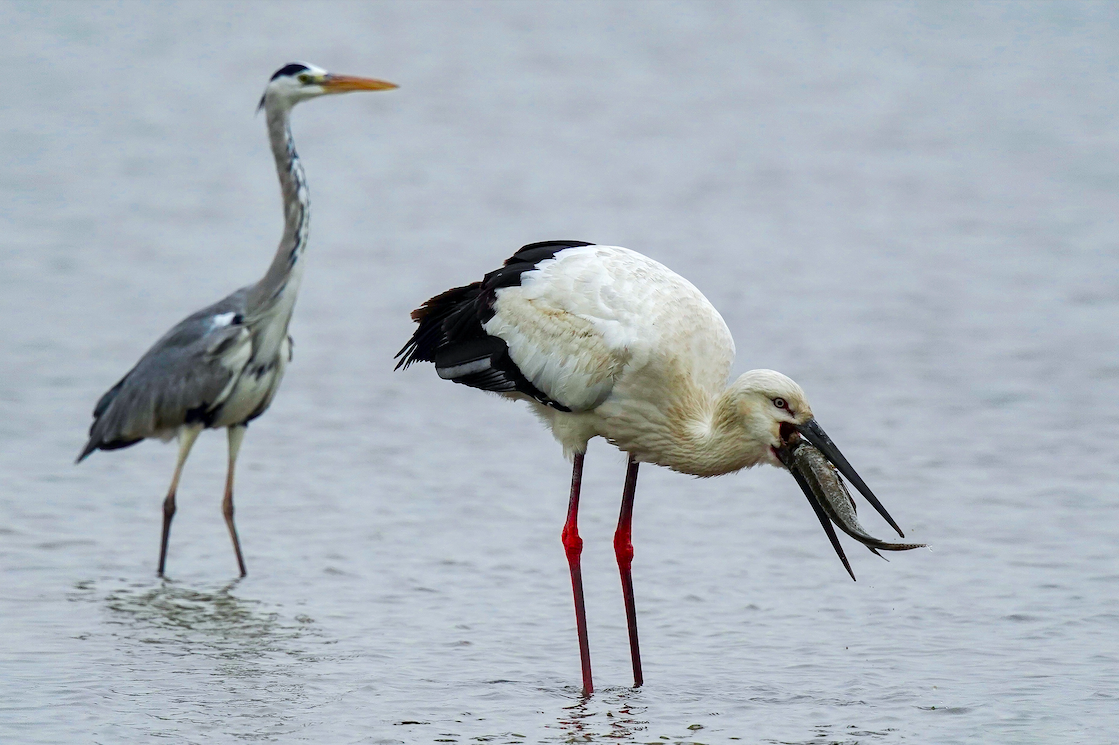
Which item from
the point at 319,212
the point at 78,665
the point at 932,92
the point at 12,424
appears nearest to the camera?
the point at 78,665

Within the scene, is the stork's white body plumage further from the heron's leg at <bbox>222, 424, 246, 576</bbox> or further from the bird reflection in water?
the heron's leg at <bbox>222, 424, 246, 576</bbox>

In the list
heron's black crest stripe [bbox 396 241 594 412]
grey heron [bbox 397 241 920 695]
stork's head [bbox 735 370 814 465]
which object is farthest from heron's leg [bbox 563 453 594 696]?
stork's head [bbox 735 370 814 465]

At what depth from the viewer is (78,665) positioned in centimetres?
696

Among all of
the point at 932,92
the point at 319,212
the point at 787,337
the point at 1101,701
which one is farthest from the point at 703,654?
the point at 932,92

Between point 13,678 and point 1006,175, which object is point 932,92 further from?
point 13,678

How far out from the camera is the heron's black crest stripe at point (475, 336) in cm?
719

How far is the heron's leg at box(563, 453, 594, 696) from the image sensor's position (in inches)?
269

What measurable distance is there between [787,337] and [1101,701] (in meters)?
7.42

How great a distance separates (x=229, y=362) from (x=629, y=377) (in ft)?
9.60

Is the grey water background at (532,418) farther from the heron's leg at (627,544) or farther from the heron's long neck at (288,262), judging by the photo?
the heron's long neck at (288,262)

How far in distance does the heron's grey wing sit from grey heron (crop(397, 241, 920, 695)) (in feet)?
6.54

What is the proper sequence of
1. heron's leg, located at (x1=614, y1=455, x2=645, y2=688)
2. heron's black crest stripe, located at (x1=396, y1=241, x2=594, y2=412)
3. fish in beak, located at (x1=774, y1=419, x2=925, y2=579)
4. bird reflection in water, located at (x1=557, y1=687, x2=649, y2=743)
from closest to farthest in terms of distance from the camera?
bird reflection in water, located at (x1=557, y1=687, x2=649, y2=743) < fish in beak, located at (x1=774, y1=419, x2=925, y2=579) < heron's leg, located at (x1=614, y1=455, x2=645, y2=688) < heron's black crest stripe, located at (x1=396, y1=241, x2=594, y2=412)

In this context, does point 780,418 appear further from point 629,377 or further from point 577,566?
point 577,566

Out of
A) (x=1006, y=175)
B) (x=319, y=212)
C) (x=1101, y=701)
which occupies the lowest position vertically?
(x=1101, y=701)
